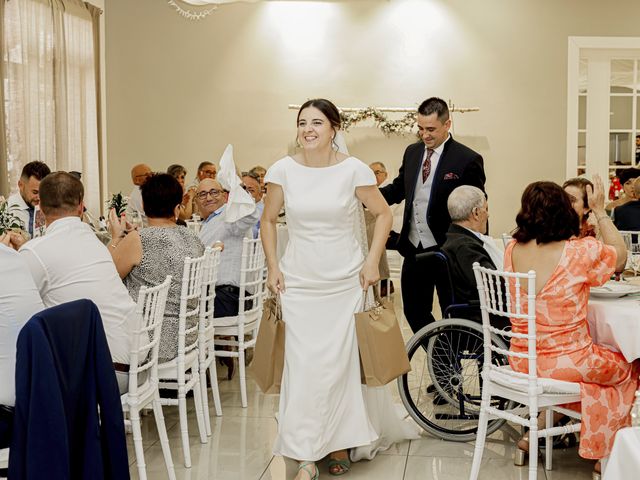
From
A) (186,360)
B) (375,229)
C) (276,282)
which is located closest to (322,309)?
(276,282)

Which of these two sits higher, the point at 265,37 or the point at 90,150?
the point at 265,37

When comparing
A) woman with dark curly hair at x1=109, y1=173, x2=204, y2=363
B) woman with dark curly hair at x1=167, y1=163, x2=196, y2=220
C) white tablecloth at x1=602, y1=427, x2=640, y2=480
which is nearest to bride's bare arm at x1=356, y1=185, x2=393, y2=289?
woman with dark curly hair at x1=109, y1=173, x2=204, y2=363

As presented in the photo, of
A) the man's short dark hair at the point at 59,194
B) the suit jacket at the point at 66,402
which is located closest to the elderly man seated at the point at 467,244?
the man's short dark hair at the point at 59,194

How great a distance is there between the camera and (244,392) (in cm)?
494

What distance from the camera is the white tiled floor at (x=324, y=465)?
380 cm

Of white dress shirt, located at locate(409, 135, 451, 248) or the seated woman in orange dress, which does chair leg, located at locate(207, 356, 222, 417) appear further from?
the seated woman in orange dress

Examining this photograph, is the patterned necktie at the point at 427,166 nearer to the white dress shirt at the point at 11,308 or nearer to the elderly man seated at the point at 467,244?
the elderly man seated at the point at 467,244

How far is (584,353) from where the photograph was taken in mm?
3379

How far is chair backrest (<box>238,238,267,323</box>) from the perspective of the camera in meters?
4.89

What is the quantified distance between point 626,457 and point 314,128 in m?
2.44

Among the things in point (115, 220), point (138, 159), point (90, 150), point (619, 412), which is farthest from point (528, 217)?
point (138, 159)

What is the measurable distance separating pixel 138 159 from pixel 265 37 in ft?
7.23

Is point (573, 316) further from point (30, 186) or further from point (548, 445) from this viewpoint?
point (30, 186)

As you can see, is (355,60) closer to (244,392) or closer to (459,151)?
(459,151)
